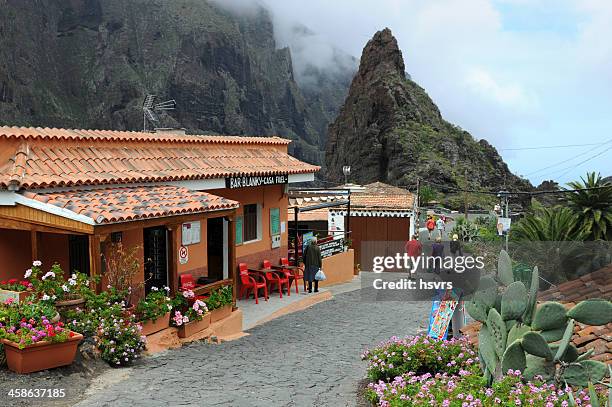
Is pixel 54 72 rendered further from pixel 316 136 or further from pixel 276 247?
pixel 276 247

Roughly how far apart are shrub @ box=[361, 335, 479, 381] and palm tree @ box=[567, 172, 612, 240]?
9.48 metres

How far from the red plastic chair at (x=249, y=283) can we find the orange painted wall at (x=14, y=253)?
600cm

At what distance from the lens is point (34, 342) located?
7.16 metres

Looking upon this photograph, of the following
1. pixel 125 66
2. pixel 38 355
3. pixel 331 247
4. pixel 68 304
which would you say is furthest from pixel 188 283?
pixel 125 66

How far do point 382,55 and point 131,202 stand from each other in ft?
278

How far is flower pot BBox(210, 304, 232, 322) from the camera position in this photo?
1152 cm

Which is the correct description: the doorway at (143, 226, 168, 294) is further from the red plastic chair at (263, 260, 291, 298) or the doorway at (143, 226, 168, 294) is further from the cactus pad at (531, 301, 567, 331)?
the cactus pad at (531, 301, 567, 331)

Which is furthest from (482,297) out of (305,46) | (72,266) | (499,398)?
(305,46)

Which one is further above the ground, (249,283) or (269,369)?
(249,283)

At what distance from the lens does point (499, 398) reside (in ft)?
18.8

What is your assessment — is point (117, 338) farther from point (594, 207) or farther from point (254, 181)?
point (594, 207)

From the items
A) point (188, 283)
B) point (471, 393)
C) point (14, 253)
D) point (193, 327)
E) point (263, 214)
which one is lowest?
point (193, 327)

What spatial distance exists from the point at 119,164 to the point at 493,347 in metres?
7.76

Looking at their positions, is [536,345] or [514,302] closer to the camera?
[536,345]
